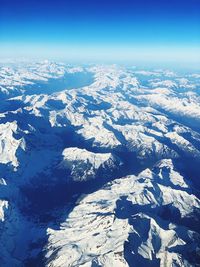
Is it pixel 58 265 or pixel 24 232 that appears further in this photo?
pixel 24 232

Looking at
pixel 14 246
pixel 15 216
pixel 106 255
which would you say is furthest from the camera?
pixel 15 216

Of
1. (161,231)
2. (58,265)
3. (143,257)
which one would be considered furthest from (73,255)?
(161,231)

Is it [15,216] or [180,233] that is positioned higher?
[180,233]

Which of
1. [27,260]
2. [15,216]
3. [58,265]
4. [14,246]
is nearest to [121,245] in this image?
[58,265]

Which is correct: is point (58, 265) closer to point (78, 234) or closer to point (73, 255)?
point (73, 255)

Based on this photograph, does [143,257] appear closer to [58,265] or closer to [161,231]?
[161,231]

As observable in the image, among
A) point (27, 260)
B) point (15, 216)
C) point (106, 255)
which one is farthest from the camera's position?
point (15, 216)

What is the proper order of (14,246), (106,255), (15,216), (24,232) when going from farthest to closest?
(15,216) < (24,232) < (14,246) < (106,255)

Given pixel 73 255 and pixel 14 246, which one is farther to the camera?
pixel 14 246

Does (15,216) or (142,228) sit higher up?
(142,228)
